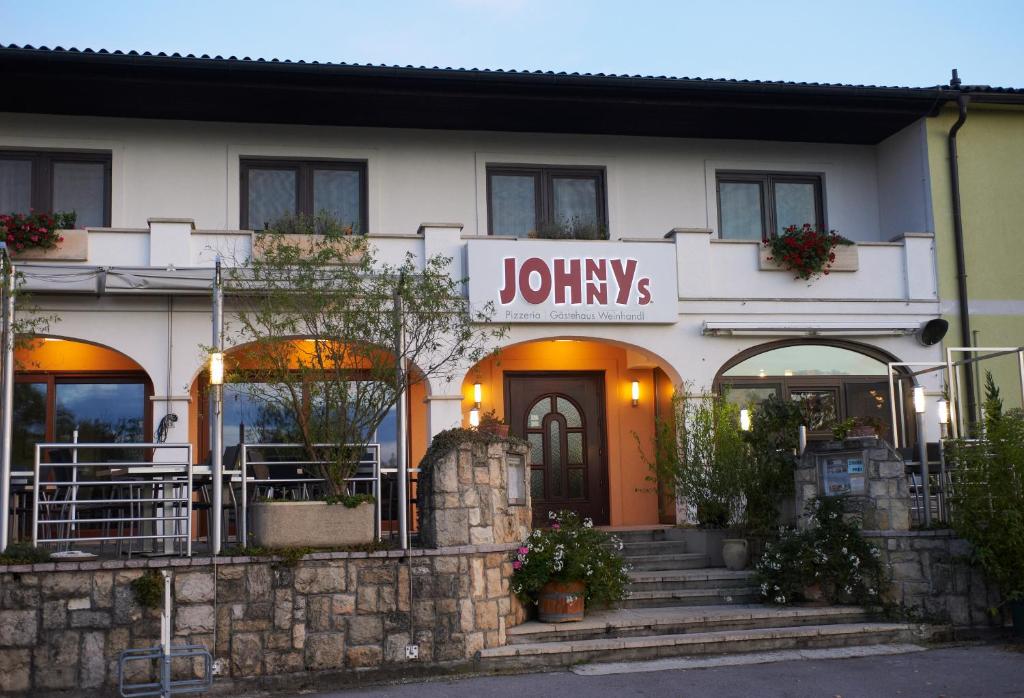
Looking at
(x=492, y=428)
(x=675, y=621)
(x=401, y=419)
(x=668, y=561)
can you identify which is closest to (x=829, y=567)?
(x=675, y=621)

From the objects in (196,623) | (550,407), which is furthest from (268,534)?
(550,407)

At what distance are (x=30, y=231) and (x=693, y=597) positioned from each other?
8.40 meters

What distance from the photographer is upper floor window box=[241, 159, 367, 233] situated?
49.4 feet

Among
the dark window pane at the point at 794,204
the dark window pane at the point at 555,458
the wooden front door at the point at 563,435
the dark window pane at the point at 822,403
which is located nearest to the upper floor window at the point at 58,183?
the wooden front door at the point at 563,435

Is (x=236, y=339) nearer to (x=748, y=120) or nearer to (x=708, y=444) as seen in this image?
(x=708, y=444)

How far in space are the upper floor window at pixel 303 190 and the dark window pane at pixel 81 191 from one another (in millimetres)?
1768

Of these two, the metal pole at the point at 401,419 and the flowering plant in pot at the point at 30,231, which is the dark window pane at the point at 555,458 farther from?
the flowering plant in pot at the point at 30,231

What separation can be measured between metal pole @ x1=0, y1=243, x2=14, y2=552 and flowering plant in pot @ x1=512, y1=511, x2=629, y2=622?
4.16 m

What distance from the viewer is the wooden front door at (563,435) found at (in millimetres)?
15930

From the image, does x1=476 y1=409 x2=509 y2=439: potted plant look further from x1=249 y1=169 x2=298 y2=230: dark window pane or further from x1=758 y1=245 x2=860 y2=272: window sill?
x1=758 y1=245 x2=860 y2=272: window sill

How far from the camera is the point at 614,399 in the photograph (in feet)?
53.1

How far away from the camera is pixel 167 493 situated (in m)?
11.2

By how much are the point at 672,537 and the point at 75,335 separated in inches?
285

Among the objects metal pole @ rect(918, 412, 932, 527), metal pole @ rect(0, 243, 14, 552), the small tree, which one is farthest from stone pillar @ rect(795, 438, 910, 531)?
metal pole @ rect(0, 243, 14, 552)
